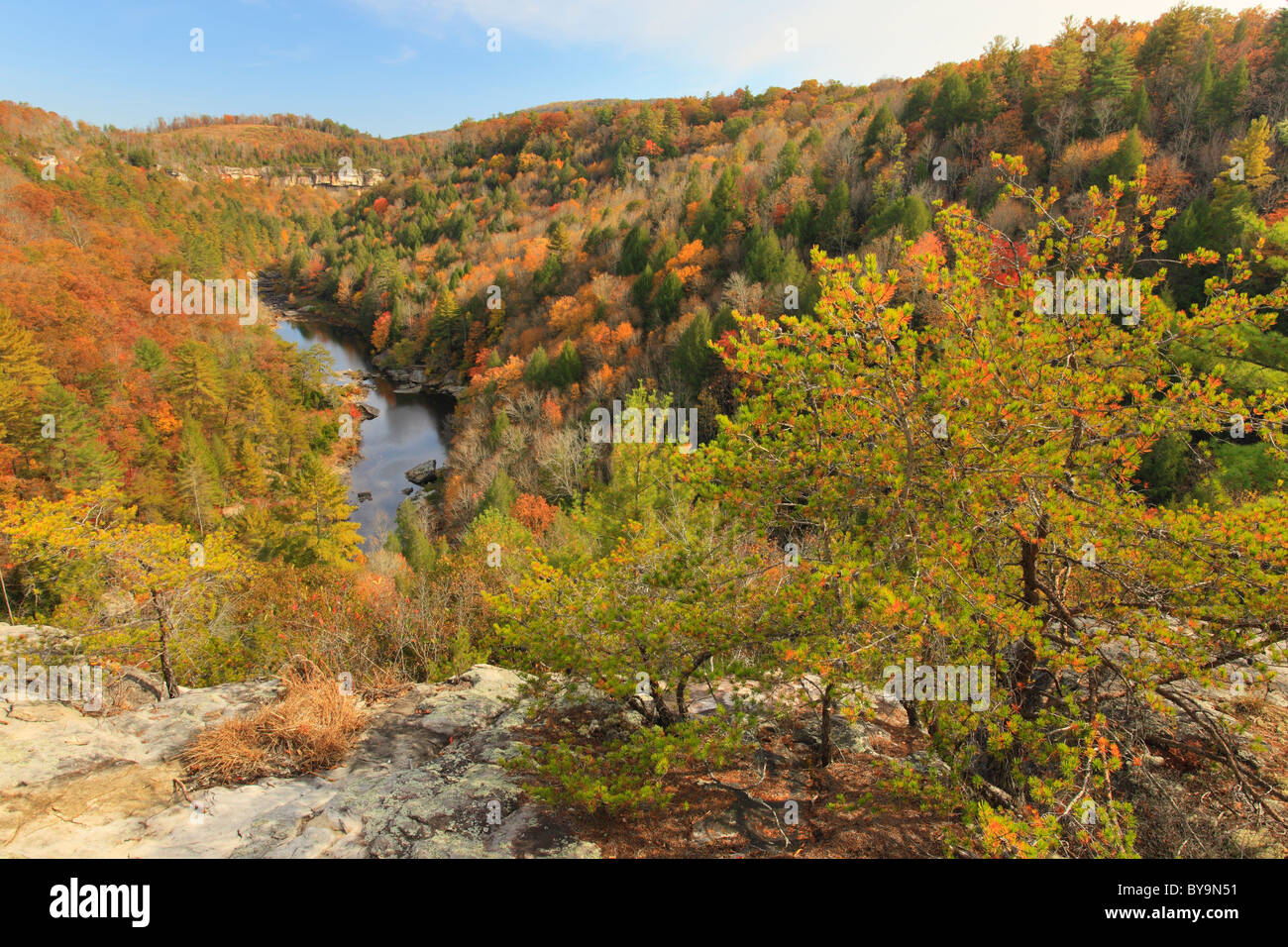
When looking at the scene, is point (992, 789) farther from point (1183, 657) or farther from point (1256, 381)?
point (1256, 381)

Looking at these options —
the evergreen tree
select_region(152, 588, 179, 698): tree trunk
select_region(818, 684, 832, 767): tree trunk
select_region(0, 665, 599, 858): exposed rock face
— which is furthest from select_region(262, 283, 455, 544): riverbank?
select_region(818, 684, 832, 767): tree trunk

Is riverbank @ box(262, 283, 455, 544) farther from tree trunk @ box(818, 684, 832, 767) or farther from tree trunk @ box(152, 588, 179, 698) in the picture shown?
tree trunk @ box(818, 684, 832, 767)

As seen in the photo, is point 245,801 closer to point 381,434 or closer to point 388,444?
point 388,444

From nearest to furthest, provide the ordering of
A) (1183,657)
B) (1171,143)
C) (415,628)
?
(1183,657) → (415,628) → (1171,143)

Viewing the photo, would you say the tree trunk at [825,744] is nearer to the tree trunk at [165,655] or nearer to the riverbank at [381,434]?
the tree trunk at [165,655]
